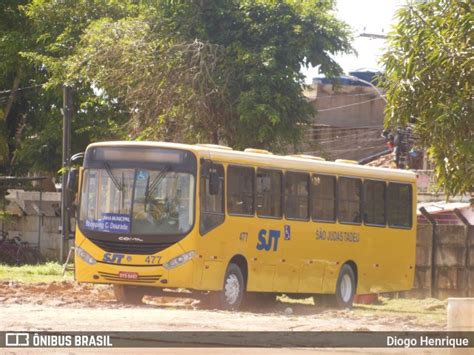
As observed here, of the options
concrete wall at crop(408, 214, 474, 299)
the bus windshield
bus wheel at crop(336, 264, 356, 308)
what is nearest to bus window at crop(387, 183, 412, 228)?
bus wheel at crop(336, 264, 356, 308)

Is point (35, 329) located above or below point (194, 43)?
below

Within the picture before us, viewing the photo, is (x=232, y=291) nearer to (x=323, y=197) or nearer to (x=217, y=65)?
(x=323, y=197)

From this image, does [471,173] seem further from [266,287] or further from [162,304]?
[162,304]

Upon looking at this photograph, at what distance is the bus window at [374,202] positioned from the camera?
1046 inches

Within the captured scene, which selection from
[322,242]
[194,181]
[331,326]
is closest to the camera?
[331,326]

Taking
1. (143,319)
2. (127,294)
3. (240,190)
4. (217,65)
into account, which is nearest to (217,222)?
(240,190)

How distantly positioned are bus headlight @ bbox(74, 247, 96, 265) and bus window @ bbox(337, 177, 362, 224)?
5.94 m

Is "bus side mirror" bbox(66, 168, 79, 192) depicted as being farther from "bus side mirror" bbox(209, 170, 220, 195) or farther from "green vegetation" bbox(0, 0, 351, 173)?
"green vegetation" bbox(0, 0, 351, 173)

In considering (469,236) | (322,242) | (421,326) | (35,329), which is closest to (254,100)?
(469,236)

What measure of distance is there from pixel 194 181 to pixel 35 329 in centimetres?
654

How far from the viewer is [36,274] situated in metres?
32.5

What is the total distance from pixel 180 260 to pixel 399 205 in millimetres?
7725

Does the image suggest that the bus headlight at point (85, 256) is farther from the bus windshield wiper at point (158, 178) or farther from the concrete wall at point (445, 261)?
the concrete wall at point (445, 261)

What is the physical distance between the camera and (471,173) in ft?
67.1
